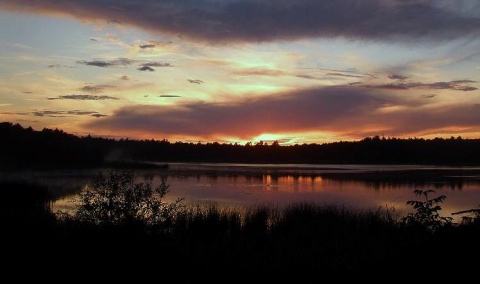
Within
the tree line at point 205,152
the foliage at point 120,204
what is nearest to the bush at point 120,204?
the foliage at point 120,204

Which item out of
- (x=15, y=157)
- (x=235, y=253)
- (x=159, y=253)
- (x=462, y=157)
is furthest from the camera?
(x=462, y=157)

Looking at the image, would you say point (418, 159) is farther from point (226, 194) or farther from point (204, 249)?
point (204, 249)

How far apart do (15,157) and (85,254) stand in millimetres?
66369

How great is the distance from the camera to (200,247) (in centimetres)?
1210

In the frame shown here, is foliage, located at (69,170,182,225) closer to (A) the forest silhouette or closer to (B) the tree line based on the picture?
(A) the forest silhouette

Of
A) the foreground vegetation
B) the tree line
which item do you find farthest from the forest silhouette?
the tree line

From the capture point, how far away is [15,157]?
70.4m

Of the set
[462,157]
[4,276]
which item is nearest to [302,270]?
[4,276]

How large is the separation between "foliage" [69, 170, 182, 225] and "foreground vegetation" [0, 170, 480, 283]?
27mm

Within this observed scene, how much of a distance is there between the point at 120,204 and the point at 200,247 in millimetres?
2920

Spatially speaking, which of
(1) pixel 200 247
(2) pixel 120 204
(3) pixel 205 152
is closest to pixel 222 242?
(1) pixel 200 247

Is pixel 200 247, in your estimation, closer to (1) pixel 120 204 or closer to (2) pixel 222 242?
(2) pixel 222 242

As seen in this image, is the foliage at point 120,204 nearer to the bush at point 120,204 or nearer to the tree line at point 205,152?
the bush at point 120,204

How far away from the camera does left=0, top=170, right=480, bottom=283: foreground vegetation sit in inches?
→ 362
